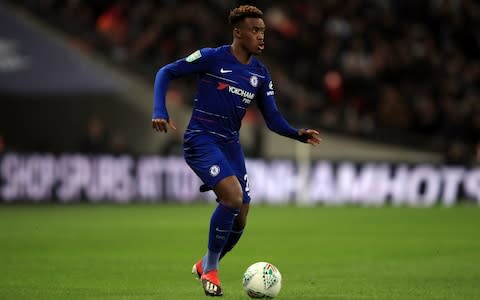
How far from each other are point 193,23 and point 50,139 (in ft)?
14.0

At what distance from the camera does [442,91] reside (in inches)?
933

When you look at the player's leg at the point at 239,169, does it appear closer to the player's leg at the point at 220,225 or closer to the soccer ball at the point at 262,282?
the player's leg at the point at 220,225

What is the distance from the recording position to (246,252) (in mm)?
12250

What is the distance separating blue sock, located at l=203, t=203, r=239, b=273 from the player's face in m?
1.30

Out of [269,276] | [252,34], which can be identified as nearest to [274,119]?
[252,34]

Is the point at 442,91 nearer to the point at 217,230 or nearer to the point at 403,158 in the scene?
the point at 403,158

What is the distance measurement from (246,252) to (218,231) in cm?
400

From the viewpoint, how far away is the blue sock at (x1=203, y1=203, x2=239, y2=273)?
325 inches

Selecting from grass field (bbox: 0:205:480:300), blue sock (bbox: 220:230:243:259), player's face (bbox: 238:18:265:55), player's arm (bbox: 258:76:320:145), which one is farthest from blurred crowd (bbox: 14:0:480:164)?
player's face (bbox: 238:18:265:55)

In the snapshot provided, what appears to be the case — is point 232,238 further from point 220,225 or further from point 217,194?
point 217,194

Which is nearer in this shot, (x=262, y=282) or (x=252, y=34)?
(x=262, y=282)

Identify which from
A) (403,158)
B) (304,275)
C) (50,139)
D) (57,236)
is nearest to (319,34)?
(403,158)

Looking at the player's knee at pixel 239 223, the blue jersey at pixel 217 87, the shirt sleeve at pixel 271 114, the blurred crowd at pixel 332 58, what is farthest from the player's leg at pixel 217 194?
the blurred crowd at pixel 332 58

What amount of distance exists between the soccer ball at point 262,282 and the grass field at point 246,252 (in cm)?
19
